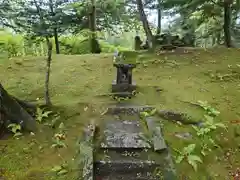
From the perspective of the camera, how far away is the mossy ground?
5.40 m

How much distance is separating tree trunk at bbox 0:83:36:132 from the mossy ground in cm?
23

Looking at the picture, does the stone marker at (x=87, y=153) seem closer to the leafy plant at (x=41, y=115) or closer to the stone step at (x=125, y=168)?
the stone step at (x=125, y=168)

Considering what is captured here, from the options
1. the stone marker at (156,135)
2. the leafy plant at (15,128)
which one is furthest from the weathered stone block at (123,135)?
the leafy plant at (15,128)

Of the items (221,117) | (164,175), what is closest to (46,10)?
(164,175)

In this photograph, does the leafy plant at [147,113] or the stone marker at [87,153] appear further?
the leafy plant at [147,113]

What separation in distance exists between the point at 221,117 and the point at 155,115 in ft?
5.29

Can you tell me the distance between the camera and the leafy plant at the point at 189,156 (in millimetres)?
5268

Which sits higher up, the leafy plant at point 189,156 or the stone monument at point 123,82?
the stone monument at point 123,82

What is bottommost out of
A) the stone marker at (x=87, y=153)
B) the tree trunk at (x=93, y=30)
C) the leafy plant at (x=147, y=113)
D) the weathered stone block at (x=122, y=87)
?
the stone marker at (x=87, y=153)

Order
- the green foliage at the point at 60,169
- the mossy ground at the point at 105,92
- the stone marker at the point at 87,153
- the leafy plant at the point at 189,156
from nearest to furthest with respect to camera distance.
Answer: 1. the stone marker at the point at 87,153
2. the green foliage at the point at 60,169
3. the leafy plant at the point at 189,156
4. the mossy ground at the point at 105,92

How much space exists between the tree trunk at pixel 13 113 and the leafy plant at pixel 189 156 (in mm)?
3058

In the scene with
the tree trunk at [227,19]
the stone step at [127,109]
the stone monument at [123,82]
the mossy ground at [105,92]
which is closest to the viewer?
the mossy ground at [105,92]

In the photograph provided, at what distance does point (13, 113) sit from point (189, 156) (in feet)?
11.9

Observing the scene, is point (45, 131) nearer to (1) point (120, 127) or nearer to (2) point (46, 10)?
(1) point (120, 127)
